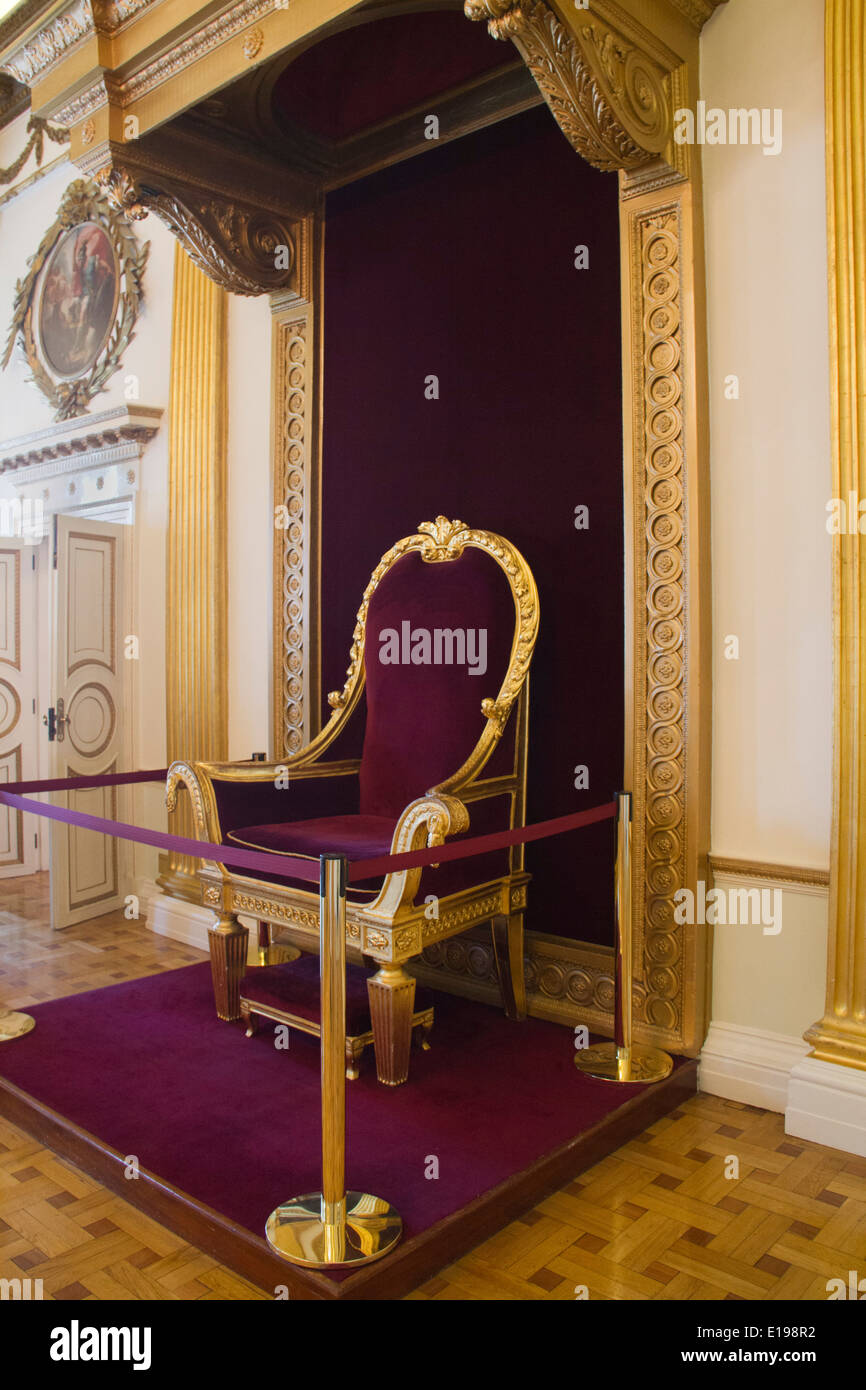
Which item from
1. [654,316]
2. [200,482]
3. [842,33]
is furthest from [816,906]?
[200,482]

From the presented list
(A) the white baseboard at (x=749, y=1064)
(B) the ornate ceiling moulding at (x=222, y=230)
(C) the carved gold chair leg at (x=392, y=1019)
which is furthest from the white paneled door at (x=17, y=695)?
(A) the white baseboard at (x=749, y=1064)

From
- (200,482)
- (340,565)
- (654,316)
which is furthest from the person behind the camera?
(200,482)

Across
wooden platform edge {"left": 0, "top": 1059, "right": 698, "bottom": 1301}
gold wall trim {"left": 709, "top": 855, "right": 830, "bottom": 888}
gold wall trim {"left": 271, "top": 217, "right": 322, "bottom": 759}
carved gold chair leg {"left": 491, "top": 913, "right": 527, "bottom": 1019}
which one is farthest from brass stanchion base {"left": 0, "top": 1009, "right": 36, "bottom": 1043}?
gold wall trim {"left": 709, "top": 855, "right": 830, "bottom": 888}

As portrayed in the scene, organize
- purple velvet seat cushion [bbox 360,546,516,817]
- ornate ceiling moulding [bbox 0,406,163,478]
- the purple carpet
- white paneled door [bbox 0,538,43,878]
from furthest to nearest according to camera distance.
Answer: white paneled door [bbox 0,538,43,878] < ornate ceiling moulding [bbox 0,406,163,478] < purple velvet seat cushion [bbox 360,546,516,817] < the purple carpet

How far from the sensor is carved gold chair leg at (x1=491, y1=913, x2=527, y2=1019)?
10.4 feet

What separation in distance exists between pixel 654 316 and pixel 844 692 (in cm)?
124

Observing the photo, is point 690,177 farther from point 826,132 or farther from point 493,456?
point 493,456

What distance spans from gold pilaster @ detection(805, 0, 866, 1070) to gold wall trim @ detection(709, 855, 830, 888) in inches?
4.0

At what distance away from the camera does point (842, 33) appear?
2.54 metres

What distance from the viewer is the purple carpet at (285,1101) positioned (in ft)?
7.27

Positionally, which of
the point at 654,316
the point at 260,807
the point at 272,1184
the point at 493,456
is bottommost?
the point at 272,1184

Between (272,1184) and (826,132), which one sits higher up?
(826,132)

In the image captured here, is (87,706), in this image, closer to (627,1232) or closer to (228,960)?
(228,960)

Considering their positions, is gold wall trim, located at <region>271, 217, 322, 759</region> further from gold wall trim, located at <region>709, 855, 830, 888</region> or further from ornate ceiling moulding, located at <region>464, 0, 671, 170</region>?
gold wall trim, located at <region>709, 855, 830, 888</region>
